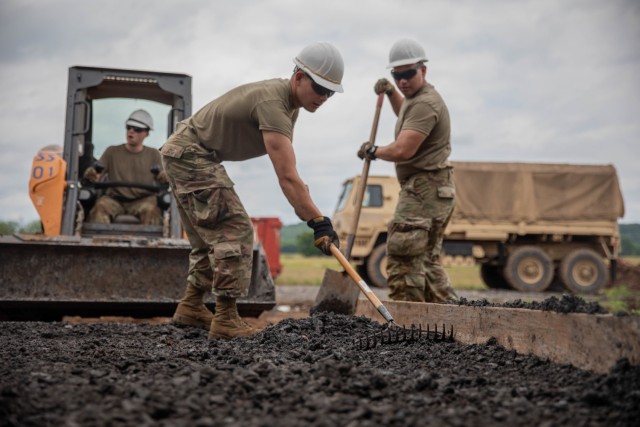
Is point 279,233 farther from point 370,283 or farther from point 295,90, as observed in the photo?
point 295,90

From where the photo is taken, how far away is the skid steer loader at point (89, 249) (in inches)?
218

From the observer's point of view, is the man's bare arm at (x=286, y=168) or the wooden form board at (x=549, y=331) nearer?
the wooden form board at (x=549, y=331)

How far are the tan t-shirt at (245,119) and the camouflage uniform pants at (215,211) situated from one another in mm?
120

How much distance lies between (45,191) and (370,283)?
1020cm

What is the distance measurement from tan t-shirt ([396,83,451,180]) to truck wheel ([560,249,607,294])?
11.7 m

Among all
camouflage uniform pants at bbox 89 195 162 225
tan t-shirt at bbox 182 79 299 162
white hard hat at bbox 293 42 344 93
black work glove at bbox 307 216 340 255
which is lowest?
black work glove at bbox 307 216 340 255

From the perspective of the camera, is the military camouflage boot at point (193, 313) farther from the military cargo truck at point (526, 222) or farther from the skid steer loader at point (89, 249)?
→ the military cargo truck at point (526, 222)

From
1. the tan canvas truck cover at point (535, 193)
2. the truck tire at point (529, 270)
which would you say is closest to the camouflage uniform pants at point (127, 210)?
the tan canvas truck cover at point (535, 193)

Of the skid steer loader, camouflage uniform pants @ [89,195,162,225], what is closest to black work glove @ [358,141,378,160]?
the skid steer loader

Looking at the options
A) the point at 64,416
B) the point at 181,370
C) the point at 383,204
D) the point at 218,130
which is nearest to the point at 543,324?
the point at 181,370

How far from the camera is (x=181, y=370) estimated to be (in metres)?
2.76

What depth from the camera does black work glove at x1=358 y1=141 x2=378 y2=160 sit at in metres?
5.49

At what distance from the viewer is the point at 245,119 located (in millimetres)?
4180

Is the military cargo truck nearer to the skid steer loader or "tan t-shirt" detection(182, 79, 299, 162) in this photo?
the skid steer loader
